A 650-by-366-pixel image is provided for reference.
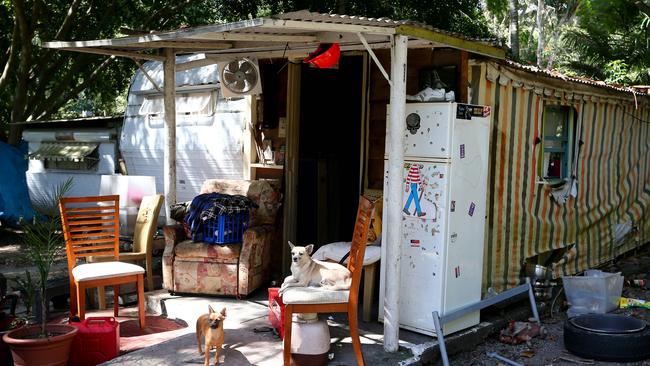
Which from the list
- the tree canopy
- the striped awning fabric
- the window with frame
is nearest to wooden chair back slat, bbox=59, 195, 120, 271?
the window with frame

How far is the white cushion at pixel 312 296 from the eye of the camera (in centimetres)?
421

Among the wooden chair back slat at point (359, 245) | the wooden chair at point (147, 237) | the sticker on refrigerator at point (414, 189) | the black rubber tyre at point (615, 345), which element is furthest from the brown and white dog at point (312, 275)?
the black rubber tyre at point (615, 345)

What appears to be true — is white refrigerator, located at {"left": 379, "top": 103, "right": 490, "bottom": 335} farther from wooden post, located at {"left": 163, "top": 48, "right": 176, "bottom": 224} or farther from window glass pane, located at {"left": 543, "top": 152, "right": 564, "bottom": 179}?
wooden post, located at {"left": 163, "top": 48, "right": 176, "bottom": 224}

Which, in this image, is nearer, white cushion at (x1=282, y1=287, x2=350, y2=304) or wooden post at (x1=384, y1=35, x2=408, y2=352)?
white cushion at (x1=282, y1=287, x2=350, y2=304)

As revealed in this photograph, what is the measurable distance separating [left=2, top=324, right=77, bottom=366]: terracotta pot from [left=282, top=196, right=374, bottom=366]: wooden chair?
1492mm

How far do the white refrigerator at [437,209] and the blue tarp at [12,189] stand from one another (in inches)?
354

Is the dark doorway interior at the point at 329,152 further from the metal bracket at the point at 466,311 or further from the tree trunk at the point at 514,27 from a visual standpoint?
the tree trunk at the point at 514,27

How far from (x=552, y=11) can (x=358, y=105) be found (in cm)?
2408

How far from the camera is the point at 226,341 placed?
4770 mm

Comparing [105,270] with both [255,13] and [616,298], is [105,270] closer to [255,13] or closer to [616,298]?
[616,298]

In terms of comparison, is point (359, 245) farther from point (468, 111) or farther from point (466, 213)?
point (468, 111)

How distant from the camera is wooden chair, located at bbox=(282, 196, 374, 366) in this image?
418cm

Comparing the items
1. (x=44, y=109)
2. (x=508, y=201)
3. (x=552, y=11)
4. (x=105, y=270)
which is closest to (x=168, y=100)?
(x=105, y=270)

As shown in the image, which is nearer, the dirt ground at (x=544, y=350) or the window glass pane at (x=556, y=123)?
the dirt ground at (x=544, y=350)
